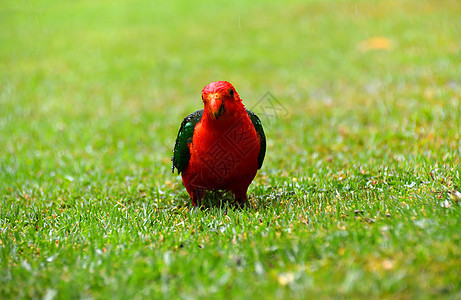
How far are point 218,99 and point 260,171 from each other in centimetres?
238

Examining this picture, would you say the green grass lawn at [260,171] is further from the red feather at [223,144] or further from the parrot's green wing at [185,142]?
the parrot's green wing at [185,142]

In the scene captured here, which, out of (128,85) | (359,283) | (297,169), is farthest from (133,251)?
(128,85)

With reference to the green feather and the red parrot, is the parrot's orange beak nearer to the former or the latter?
the red parrot

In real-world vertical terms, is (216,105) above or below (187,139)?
above

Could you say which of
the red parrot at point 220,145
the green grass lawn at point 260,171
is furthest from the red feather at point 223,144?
the green grass lawn at point 260,171

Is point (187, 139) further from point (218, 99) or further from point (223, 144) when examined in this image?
point (218, 99)

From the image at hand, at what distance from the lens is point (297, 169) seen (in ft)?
18.6

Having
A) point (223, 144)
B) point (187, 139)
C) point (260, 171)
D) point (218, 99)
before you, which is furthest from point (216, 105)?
point (260, 171)

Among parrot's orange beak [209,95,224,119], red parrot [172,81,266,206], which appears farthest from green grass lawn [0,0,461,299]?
parrot's orange beak [209,95,224,119]

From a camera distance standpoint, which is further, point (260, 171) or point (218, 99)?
point (260, 171)

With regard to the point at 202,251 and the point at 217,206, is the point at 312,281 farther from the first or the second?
the point at 217,206

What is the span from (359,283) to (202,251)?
1178mm

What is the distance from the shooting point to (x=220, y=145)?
393cm

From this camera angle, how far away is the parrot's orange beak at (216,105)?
362 centimetres
